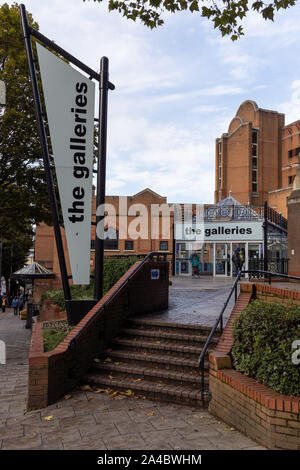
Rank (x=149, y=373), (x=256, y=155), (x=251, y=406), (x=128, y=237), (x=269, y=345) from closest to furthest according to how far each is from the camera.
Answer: (x=251, y=406)
(x=269, y=345)
(x=149, y=373)
(x=128, y=237)
(x=256, y=155)

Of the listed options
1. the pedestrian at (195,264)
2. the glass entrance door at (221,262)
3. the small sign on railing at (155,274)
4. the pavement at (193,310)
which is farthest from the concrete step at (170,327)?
the glass entrance door at (221,262)

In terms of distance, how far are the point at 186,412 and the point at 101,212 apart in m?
4.53

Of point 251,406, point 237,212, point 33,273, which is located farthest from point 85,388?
point 237,212

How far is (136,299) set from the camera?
28.6 feet

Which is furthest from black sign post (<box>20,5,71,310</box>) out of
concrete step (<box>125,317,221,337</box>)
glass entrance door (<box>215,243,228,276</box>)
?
glass entrance door (<box>215,243,228,276</box>)

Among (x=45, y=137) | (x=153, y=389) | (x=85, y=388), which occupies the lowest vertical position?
(x=85, y=388)

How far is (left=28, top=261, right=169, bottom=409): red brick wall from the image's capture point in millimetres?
5961

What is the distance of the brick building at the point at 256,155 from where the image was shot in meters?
59.9

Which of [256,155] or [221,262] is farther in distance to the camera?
[256,155]

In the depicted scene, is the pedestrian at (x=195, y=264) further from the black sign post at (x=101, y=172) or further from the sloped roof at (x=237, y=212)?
the black sign post at (x=101, y=172)

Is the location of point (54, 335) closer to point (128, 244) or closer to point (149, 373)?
point (149, 373)

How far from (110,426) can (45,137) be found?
239 inches

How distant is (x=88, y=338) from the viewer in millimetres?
7074
